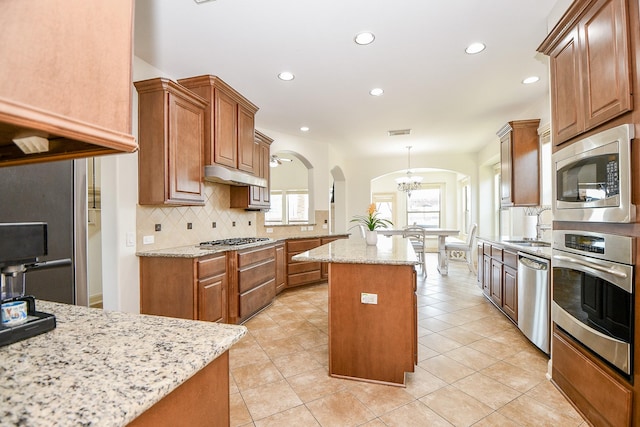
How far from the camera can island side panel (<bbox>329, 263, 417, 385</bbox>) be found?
2.12 metres

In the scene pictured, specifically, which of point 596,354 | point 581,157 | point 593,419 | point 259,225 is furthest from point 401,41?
point 259,225

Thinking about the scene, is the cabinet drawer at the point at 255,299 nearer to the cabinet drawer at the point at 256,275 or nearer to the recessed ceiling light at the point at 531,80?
the cabinet drawer at the point at 256,275

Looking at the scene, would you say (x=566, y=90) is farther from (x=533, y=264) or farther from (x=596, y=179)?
(x=533, y=264)

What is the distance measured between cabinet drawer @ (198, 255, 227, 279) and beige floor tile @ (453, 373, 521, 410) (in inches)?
87.0

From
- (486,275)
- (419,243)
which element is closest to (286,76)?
(486,275)

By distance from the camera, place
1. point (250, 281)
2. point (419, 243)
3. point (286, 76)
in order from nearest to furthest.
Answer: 1. point (286, 76)
2. point (250, 281)
3. point (419, 243)

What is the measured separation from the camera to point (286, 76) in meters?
3.20

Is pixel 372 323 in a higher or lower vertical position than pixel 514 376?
higher

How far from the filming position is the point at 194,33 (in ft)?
7.95

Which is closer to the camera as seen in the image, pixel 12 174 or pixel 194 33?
pixel 12 174

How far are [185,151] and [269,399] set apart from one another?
88.1 inches

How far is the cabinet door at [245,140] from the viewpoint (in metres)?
3.53

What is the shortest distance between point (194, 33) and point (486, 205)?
614 centimetres

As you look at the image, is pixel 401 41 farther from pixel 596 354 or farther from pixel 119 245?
pixel 119 245
